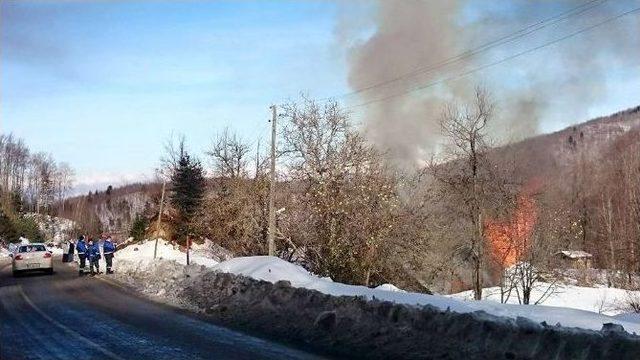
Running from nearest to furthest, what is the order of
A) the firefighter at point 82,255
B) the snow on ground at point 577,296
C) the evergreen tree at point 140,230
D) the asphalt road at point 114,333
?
the asphalt road at point 114,333, the firefighter at point 82,255, the snow on ground at point 577,296, the evergreen tree at point 140,230

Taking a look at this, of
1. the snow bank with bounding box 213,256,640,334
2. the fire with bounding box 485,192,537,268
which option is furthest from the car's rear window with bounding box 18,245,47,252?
the fire with bounding box 485,192,537,268

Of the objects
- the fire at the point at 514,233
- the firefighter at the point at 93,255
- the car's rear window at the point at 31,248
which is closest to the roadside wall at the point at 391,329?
the firefighter at the point at 93,255

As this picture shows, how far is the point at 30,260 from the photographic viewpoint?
27.4m

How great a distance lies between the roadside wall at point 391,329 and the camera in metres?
6.93

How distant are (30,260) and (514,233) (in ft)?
81.0

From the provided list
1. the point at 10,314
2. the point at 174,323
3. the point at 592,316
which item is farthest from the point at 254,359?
the point at 10,314

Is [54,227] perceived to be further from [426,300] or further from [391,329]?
[391,329]

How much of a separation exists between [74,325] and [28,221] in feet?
254

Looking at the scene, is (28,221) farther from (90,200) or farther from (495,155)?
(90,200)

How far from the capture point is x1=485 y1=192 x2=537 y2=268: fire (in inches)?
1302

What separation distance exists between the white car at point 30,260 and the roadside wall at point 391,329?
1653cm

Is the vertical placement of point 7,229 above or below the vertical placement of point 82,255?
above

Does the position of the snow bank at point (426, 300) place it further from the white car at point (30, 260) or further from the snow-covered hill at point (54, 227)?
the snow-covered hill at point (54, 227)

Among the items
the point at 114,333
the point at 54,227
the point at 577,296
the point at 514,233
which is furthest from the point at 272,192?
the point at 54,227
